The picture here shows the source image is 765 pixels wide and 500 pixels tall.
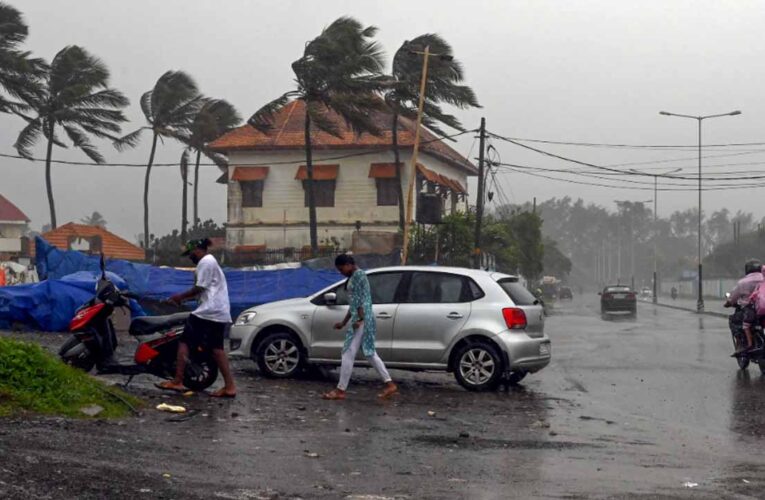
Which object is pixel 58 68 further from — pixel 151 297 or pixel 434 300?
pixel 434 300

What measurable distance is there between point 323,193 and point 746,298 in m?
33.8

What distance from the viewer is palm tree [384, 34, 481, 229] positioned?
41750mm

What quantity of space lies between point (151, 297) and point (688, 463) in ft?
51.0

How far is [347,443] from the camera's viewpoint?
8.99 meters

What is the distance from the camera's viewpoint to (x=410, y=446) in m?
8.99

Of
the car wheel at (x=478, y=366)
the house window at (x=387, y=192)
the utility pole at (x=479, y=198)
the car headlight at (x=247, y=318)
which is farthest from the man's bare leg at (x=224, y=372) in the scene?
the house window at (x=387, y=192)

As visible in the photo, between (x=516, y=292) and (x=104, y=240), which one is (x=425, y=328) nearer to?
(x=516, y=292)

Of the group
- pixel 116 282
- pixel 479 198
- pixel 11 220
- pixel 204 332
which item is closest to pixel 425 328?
pixel 204 332

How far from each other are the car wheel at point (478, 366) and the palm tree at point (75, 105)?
36252 mm

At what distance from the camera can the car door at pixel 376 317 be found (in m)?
13.6

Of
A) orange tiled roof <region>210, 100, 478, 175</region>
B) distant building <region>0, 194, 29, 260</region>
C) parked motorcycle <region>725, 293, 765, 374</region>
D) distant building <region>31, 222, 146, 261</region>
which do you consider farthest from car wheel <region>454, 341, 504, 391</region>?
distant building <region>0, 194, 29, 260</region>


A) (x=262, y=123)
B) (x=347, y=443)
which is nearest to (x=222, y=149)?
(x=262, y=123)

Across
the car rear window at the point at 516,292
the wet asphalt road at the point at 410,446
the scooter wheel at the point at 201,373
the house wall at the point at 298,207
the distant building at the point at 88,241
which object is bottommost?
the wet asphalt road at the point at 410,446

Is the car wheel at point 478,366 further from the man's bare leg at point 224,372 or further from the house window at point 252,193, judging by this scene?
the house window at point 252,193
